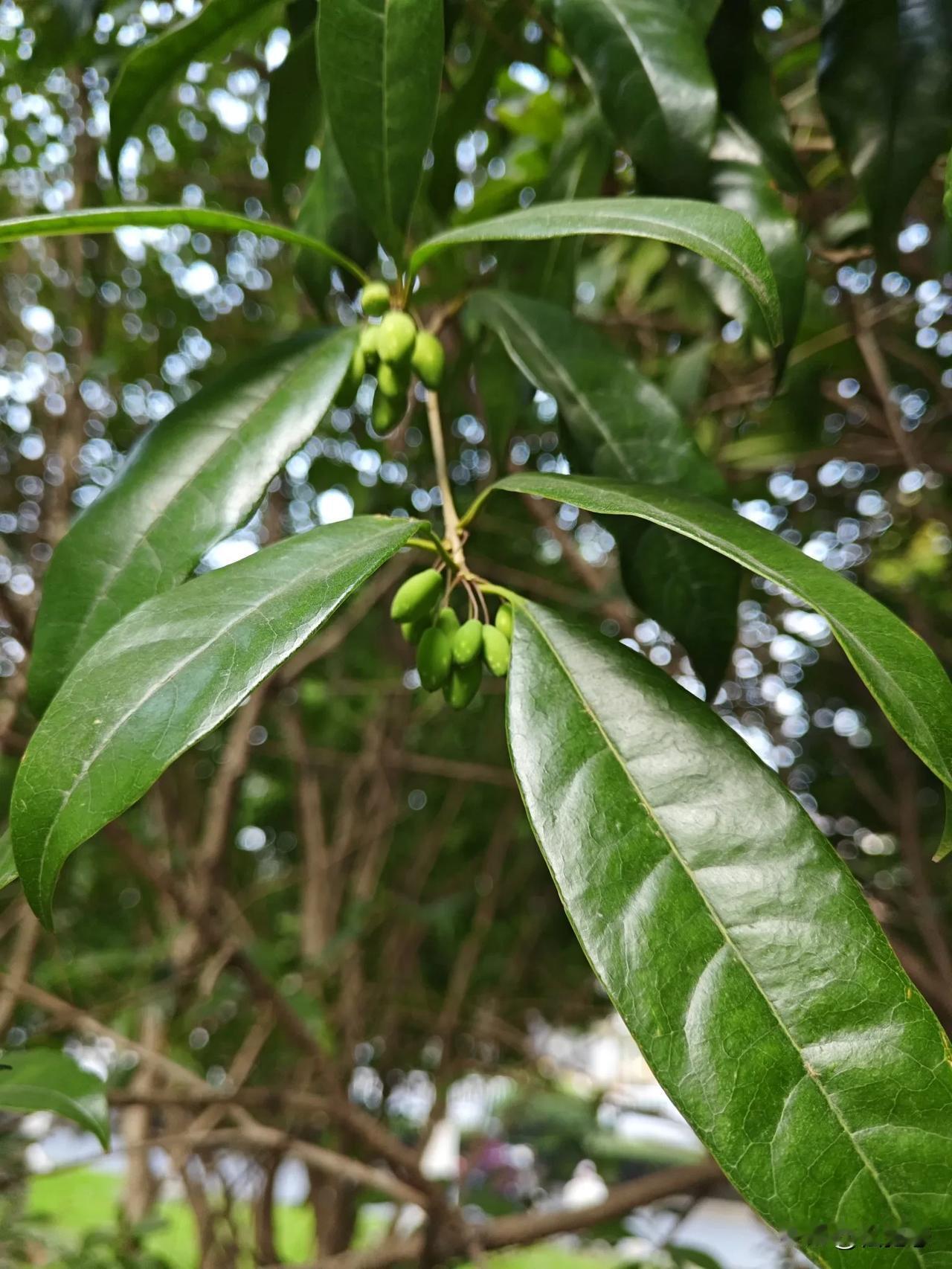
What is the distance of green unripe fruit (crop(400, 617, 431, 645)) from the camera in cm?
48

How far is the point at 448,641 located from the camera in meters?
0.48

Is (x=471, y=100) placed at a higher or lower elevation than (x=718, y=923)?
higher

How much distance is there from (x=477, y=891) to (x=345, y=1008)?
22.3 inches

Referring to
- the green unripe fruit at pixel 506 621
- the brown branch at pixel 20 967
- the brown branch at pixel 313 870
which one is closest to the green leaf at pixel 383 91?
the green unripe fruit at pixel 506 621

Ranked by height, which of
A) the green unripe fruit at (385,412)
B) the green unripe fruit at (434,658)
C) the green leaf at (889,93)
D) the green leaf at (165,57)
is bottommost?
the green unripe fruit at (434,658)

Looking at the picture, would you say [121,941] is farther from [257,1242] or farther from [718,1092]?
[718,1092]

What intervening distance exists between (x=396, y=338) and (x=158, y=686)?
0.25 metres

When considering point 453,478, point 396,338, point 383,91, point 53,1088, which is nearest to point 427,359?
point 396,338

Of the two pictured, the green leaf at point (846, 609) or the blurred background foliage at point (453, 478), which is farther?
the blurred background foliage at point (453, 478)

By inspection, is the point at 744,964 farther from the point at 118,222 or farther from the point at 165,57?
the point at 165,57

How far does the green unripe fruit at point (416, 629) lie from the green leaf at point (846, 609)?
10 centimetres

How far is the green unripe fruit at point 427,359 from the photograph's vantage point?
54 centimetres

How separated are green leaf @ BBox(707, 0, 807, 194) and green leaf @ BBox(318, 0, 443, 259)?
201 mm

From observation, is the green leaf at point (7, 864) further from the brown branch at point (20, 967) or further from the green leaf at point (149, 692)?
the brown branch at point (20, 967)
